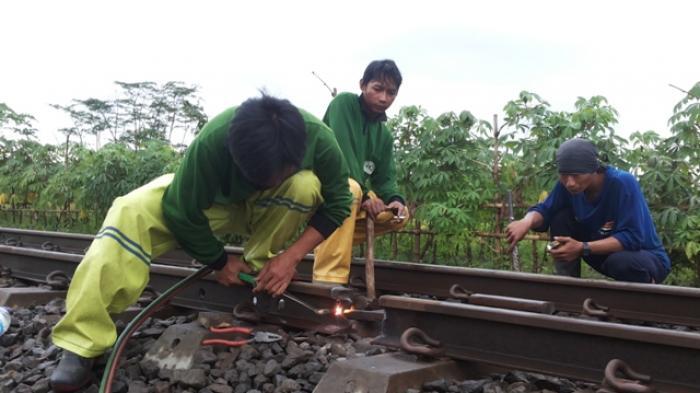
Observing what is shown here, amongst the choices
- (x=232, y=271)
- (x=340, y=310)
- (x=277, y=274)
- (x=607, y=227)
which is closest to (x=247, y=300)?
(x=232, y=271)

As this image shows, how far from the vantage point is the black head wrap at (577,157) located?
3.82m

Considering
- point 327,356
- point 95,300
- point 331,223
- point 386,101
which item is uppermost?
point 386,101

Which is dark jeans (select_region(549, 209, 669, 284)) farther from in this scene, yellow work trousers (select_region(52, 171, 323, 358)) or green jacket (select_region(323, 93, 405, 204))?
yellow work trousers (select_region(52, 171, 323, 358))

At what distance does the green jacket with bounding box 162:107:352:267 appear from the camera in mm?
2678

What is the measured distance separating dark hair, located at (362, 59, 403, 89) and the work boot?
2.49m

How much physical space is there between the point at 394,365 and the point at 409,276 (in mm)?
1921

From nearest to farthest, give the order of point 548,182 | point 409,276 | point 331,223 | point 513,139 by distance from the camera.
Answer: point 331,223, point 409,276, point 548,182, point 513,139

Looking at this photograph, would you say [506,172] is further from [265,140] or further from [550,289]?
[265,140]

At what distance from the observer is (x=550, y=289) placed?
375 cm

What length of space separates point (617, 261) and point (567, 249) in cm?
30

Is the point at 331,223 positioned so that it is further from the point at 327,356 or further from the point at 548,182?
the point at 548,182

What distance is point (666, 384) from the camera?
220 centimetres

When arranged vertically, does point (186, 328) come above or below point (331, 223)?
below

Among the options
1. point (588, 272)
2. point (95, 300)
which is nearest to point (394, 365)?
point (95, 300)
